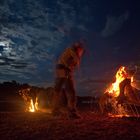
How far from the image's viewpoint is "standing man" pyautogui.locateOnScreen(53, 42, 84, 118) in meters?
9.94

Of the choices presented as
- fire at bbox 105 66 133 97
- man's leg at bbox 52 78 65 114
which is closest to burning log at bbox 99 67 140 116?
fire at bbox 105 66 133 97

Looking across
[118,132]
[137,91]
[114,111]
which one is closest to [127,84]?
[137,91]

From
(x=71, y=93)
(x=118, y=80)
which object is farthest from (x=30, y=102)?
(x=118, y=80)

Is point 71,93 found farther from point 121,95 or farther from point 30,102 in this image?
point 30,102

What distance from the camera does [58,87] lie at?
9.98 meters

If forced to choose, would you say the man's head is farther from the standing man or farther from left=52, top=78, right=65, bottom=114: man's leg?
left=52, top=78, right=65, bottom=114: man's leg

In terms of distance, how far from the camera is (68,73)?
10.1m

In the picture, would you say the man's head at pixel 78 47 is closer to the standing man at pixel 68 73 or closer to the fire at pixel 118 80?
the standing man at pixel 68 73

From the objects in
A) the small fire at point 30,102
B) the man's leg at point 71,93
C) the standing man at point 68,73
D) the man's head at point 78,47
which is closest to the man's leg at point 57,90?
the standing man at point 68,73

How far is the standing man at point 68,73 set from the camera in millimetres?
9938

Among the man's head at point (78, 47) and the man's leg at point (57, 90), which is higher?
the man's head at point (78, 47)

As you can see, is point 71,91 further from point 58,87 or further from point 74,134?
point 74,134

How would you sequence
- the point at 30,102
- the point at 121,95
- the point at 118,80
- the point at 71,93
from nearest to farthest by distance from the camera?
the point at 71,93 < the point at 121,95 < the point at 118,80 < the point at 30,102

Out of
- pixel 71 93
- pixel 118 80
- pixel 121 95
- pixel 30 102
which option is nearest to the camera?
pixel 71 93
